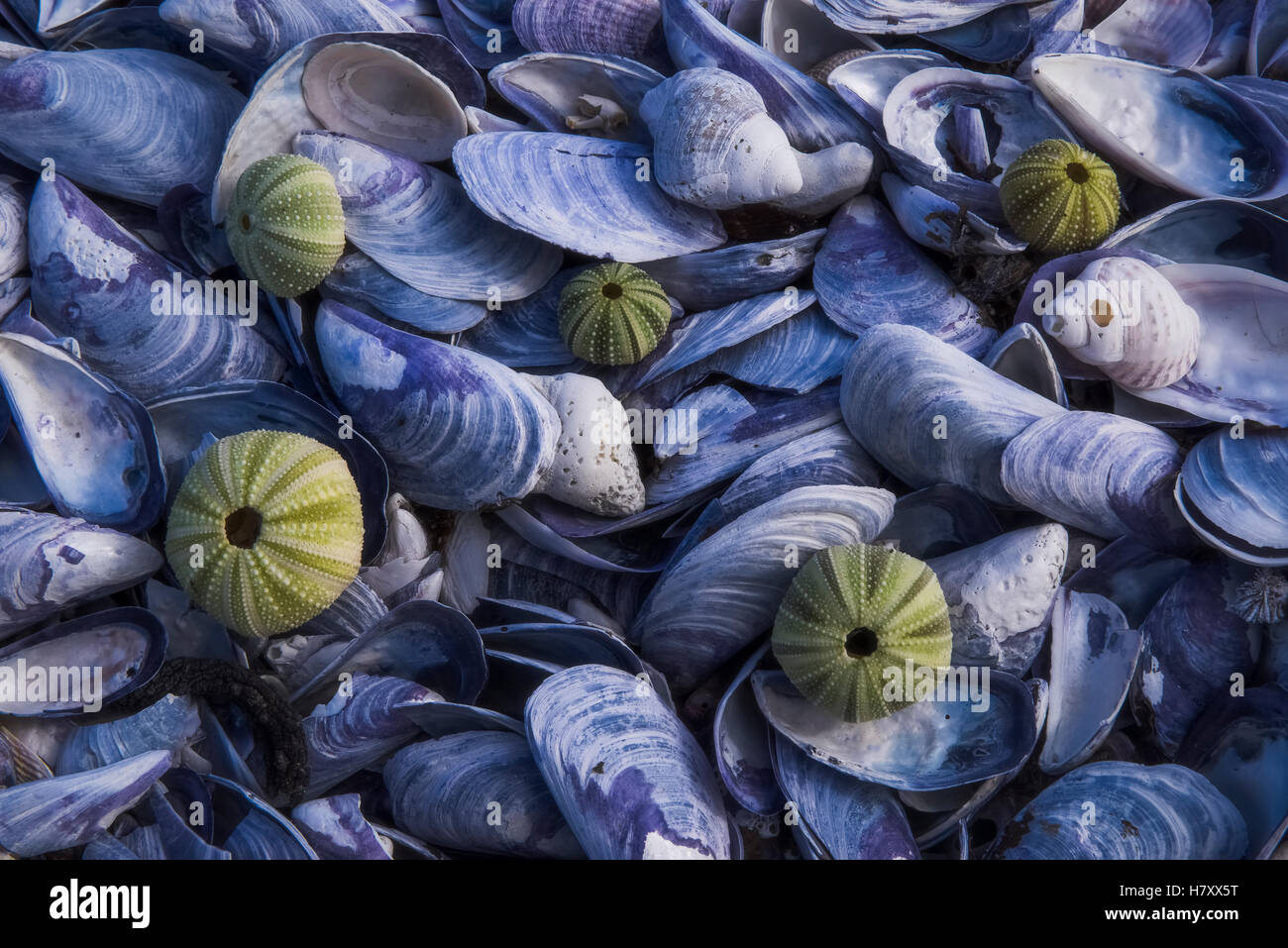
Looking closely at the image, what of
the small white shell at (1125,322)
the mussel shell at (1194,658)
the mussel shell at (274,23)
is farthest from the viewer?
the mussel shell at (274,23)

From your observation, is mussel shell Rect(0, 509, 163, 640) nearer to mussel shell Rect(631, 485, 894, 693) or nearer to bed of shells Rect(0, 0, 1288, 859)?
bed of shells Rect(0, 0, 1288, 859)

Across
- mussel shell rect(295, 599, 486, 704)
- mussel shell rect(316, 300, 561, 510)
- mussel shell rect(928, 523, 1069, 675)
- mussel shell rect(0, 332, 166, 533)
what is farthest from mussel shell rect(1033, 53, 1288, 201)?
mussel shell rect(0, 332, 166, 533)

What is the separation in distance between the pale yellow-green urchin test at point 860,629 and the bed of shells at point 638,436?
12 mm

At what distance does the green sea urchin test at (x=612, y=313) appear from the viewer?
3311 millimetres

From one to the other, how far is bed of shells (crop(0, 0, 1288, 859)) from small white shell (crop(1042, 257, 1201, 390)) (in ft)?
0.04

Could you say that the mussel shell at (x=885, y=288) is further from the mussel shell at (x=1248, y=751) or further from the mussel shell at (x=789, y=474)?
the mussel shell at (x=1248, y=751)

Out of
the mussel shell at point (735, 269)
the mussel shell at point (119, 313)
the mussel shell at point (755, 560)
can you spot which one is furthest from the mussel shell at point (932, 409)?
the mussel shell at point (119, 313)

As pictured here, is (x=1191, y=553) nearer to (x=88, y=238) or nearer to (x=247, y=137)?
(x=247, y=137)

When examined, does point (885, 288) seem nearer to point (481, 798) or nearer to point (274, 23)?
point (481, 798)

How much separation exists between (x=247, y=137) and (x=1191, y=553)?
10.5 feet

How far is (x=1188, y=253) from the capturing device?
3.63m

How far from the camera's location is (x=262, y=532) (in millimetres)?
2883

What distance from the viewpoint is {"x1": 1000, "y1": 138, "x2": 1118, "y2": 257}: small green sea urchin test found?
3.32 metres
